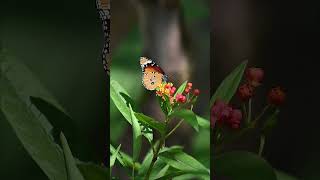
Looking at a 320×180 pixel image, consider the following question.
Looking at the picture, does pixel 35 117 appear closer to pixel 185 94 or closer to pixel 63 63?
pixel 63 63

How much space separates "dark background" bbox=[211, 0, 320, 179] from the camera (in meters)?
2.30

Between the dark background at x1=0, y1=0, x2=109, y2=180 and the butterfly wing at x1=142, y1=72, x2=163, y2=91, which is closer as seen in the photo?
the dark background at x1=0, y1=0, x2=109, y2=180

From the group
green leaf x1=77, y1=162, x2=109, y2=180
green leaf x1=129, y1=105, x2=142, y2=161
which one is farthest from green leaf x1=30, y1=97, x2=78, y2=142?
green leaf x1=129, y1=105, x2=142, y2=161

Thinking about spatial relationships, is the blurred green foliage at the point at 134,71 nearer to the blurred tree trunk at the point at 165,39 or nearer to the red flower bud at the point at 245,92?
the blurred tree trunk at the point at 165,39

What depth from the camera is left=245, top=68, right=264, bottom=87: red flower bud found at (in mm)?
2305

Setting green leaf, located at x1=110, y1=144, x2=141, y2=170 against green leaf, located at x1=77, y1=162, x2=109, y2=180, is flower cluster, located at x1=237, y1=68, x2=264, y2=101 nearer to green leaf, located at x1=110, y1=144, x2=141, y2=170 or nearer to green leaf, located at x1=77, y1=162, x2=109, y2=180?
green leaf, located at x1=110, y1=144, x2=141, y2=170

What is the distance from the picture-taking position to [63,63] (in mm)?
2225

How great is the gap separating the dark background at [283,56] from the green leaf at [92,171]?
0.55 metres

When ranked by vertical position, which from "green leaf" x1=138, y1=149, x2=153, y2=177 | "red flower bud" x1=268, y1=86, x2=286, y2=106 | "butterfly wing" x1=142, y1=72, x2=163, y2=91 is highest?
Answer: "butterfly wing" x1=142, y1=72, x2=163, y2=91

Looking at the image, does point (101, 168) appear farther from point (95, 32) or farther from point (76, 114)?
point (95, 32)

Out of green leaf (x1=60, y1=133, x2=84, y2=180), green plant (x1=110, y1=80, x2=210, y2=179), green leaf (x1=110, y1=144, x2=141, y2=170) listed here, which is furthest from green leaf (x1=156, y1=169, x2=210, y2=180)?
green leaf (x1=60, y1=133, x2=84, y2=180)

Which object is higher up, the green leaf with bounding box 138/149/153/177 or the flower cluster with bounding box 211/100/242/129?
the flower cluster with bounding box 211/100/242/129

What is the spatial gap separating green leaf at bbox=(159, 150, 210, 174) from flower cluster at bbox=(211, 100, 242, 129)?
199 mm

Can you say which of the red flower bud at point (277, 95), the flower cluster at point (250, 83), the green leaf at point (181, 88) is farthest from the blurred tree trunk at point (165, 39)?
the red flower bud at point (277, 95)
